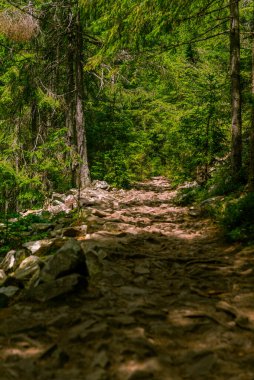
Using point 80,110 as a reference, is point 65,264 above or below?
below

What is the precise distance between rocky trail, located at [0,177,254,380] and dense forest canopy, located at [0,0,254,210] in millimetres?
2542

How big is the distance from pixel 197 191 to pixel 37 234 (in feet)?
15.4

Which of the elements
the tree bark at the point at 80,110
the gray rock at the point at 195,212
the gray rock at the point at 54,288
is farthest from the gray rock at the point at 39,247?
the tree bark at the point at 80,110

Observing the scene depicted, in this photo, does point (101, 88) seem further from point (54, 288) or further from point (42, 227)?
point (54, 288)

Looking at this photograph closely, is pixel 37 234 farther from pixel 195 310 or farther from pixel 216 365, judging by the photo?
pixel 216 365

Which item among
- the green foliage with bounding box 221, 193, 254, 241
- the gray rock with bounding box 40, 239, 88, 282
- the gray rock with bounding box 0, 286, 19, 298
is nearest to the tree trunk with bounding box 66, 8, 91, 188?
the green foliage with bounding box 221, 193, 254, 241

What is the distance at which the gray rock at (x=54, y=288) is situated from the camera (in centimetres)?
325

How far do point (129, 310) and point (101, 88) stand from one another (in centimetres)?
1030

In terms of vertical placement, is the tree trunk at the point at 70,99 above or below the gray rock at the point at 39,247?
above

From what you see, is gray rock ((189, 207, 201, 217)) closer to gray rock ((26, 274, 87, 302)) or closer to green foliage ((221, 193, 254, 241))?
green foliage ((221, 193, 254, 241))

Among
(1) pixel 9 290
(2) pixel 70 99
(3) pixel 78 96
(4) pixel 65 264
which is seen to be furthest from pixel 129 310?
(2) pixel 70 99

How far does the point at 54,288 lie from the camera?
3.31 m

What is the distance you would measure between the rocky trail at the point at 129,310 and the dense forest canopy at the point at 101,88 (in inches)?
100

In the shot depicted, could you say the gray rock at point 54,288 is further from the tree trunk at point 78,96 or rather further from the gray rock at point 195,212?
the tree trunk at point 78,96
